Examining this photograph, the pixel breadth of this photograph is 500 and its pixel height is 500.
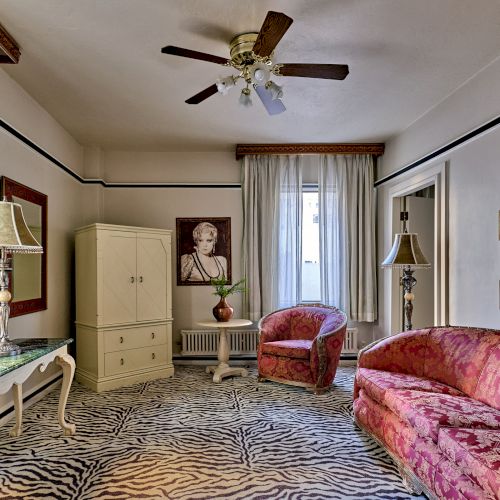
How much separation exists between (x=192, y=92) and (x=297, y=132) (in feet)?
4.93

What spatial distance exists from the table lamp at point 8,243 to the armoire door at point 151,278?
1820mm

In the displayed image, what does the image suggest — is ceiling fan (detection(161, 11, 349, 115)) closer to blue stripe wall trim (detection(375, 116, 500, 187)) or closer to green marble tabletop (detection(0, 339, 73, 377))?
blue stripe wall trim (detection(375, 116, 500, 187))

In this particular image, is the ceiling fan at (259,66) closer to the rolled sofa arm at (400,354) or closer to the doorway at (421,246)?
the rolled sofa arm at (400,354)

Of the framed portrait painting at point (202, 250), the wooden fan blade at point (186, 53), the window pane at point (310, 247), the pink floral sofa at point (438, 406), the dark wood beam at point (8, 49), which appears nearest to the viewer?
the pink floral sofa at point (438, 406)

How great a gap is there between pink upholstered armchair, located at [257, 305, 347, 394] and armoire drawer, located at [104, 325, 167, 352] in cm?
117

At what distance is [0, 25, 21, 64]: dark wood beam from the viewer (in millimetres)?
2574

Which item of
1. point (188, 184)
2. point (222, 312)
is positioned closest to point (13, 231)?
point (222, 312)

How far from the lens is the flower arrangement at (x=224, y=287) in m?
4.57

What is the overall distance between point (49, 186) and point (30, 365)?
83.1 inches

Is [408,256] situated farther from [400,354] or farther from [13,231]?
[13,231]

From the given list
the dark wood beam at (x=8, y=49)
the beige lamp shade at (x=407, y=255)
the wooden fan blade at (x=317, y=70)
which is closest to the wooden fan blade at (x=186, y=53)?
the wooden fan blade at (x=317, y=70)

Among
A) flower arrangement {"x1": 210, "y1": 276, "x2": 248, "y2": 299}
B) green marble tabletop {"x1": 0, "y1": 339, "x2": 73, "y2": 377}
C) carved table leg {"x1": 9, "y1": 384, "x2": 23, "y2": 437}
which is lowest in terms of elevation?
carved table leg {"x1": 9, "y1": 384, "x2": 23, "y2": 437}

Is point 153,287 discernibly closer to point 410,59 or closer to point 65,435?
point 65,435

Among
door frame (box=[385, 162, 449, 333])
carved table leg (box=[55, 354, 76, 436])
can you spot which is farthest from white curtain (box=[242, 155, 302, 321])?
carved table leg (box=[55, 354, 76, 436])
